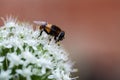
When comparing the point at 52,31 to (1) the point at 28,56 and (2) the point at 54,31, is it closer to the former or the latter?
(2) the point at 54,31

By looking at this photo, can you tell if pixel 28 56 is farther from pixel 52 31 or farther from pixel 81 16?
pixel 81 16

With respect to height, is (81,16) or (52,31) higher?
(81,16)

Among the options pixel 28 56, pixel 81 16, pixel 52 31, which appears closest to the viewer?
pixel 28 56

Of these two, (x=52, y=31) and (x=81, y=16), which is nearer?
(x=52, y=31)

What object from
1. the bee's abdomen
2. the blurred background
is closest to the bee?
the bee's abdomen

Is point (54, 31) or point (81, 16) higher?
point (81, 16)

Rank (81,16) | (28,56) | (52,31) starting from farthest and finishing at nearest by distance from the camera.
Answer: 1. (81,16)
2. (52,31)
3. (28,56)

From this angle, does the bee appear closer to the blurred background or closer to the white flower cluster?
the white flower cluster

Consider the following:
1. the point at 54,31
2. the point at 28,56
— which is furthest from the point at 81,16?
the point at 28,56
